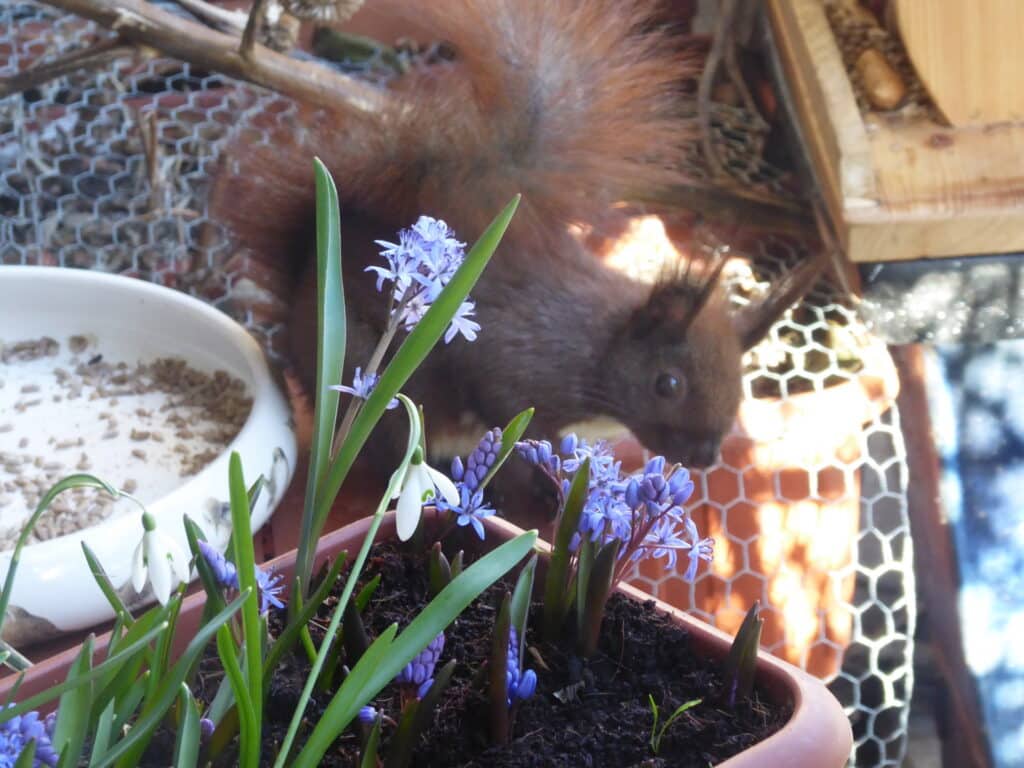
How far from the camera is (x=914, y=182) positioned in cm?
97

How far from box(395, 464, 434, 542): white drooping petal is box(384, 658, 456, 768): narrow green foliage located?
0.05 m

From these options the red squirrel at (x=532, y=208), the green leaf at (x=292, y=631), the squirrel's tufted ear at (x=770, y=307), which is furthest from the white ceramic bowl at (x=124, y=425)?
the squirrel's tufted ear at (x=770, y=307)

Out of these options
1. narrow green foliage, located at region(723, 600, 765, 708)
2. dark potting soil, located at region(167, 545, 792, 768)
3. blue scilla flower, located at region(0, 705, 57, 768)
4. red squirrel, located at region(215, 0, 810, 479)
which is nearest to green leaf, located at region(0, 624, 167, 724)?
blue scilla flower, located at region(0, 705, 57, 768)

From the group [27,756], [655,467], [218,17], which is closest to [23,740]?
[27,756]

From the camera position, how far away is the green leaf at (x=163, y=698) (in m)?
0.32

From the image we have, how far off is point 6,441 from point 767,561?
0.62 metres

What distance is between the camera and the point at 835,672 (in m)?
0.95

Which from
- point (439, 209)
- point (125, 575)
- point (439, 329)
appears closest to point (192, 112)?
point (439, 209)

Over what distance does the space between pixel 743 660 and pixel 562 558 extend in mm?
86

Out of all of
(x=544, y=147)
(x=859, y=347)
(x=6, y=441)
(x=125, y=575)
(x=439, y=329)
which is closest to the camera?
(x=439, y=329)

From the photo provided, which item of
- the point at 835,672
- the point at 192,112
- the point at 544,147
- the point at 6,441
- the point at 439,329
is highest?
the point at 439,329

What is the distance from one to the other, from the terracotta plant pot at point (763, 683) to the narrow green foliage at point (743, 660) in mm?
12

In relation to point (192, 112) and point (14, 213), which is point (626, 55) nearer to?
point (192, 112)

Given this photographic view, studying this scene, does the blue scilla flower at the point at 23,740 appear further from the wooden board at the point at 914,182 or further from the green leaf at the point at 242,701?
the wooden board at the point at 914,182
